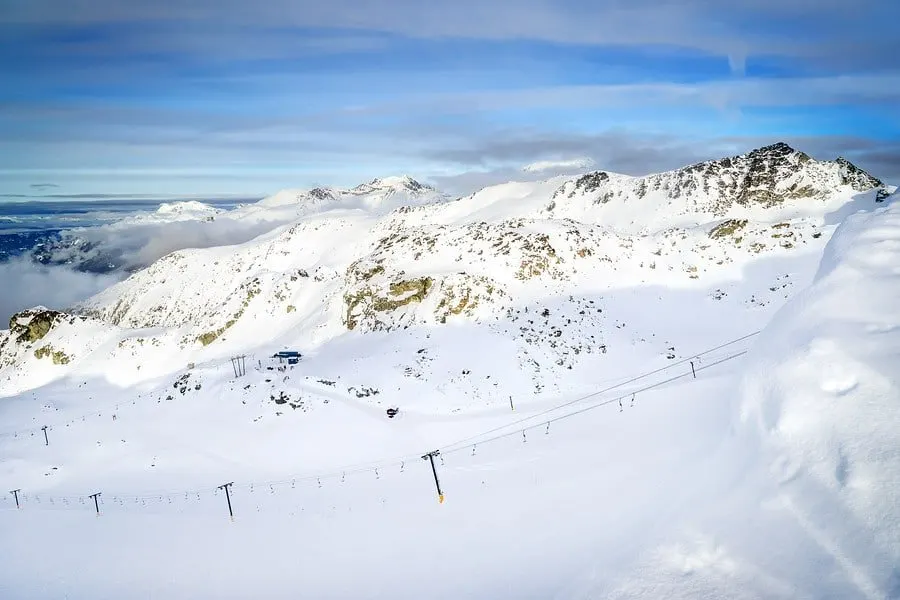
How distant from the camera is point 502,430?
116ft

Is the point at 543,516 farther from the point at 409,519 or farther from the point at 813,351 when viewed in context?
the point at 813,351

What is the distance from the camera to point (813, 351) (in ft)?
48.4

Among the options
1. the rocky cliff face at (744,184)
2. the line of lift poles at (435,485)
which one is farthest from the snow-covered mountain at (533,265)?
the line of lift poles at (435,485)

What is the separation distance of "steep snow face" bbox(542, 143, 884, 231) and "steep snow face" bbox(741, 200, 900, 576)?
90633mm

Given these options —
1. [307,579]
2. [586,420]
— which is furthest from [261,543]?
[586,420]

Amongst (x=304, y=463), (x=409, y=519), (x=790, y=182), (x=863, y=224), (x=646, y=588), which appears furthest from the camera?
(x=790, y=182)

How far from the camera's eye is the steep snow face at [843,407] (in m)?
10.9

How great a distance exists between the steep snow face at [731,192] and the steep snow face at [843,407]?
90.6 m

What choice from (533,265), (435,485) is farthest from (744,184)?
(435,485)

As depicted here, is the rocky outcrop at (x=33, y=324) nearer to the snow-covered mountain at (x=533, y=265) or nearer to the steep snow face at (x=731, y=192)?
the snow-covered mountain at (x=533, y=265)

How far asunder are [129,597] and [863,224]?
3441 centimetres

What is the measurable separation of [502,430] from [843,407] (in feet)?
78.2

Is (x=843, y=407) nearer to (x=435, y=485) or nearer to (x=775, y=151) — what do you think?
(x=435, y=485)

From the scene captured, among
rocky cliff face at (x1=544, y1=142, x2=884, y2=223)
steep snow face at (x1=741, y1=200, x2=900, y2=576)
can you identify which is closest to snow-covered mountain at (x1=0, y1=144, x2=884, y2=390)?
rocky cliff face at (x1=544, y1=142, x2=884, y2=223)
